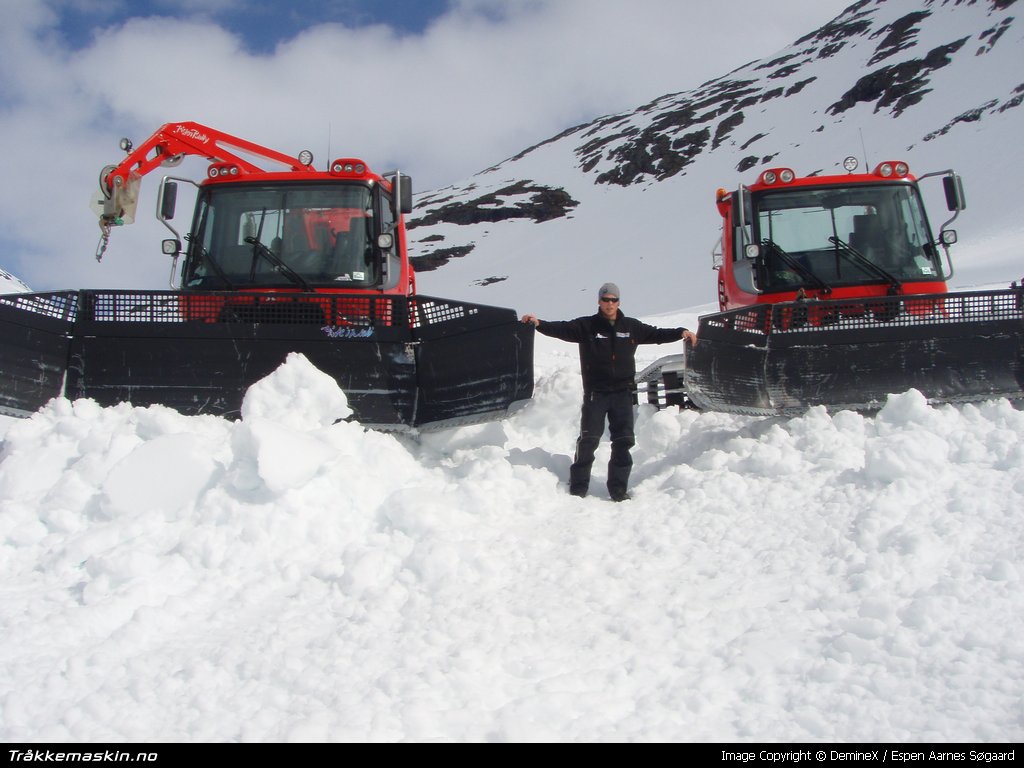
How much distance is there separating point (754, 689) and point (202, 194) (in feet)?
20.6

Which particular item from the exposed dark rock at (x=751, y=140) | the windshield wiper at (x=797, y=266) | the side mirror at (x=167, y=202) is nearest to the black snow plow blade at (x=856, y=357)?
the windshield wiper at (x=797, y=266)

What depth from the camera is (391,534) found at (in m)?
4.23

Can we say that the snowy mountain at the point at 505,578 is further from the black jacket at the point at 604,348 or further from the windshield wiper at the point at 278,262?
the windshield wiper at the point at 278,262

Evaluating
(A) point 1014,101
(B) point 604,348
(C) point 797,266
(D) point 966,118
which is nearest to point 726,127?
(D) point 966,118

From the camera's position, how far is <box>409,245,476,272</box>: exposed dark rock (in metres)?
63.0

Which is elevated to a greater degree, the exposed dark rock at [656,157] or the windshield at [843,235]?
the exposed dark rock at [656,157]

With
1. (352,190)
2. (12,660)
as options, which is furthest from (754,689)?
(352,190)

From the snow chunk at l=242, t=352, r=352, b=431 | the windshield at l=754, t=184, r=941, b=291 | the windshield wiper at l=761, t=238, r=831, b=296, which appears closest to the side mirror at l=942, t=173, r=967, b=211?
the windshield at l=754, t=184, r=941, b=291

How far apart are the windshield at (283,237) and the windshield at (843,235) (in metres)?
3.65

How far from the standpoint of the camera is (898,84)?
62.1 metres

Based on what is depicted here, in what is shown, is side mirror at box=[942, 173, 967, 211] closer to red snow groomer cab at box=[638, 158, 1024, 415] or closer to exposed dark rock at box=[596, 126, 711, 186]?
red snow groomer cab at box=[638, 158, 1024, 415]

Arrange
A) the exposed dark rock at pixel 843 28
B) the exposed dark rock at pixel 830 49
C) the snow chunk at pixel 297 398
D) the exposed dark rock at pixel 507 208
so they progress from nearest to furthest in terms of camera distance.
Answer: the snow chunk at pixel 297 398
the exposed dark rock at pixel 507 208
the exposed dark rock at pixel 830 49
the exposed dark rock at pixel 843 28

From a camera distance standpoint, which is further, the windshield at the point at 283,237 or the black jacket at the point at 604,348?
the windshield at the point at 283,237

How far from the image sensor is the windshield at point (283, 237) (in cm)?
688
